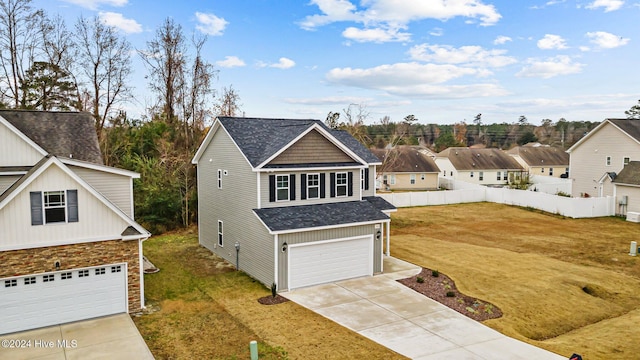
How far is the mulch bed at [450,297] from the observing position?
1485cm

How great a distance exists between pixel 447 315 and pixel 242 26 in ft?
82.2

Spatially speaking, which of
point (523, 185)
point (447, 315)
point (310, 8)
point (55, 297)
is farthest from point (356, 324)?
point (523, 185)

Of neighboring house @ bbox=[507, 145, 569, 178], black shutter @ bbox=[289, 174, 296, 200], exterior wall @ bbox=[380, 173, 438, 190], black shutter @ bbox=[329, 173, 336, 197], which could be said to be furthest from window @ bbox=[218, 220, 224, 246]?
neighboring house @ bbox=[507, 145, 569, 178]

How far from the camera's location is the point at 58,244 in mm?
13312

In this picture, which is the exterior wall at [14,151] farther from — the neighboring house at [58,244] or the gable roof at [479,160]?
the gable roof at [479,160]

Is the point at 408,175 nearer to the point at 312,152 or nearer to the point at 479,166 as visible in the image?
the point at 479,166

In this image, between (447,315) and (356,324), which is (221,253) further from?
(447,315)

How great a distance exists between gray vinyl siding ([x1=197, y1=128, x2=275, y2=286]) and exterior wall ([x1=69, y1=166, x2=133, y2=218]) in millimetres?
4777

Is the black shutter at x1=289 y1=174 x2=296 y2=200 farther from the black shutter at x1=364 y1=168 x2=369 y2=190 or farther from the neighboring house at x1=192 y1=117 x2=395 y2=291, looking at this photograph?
the black shutter at x1=364 y1=168 x2=369 y2=190

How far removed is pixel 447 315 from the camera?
47.5 feet

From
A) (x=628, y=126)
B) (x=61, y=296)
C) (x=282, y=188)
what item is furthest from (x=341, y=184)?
(x=628, y=126)

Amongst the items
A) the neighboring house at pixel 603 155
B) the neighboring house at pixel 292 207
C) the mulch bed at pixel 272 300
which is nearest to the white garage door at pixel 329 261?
the neighboring house at pixel 292 207

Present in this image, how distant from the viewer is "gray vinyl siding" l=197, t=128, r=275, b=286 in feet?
58.4

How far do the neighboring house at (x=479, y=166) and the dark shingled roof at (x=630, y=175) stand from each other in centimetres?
1951
